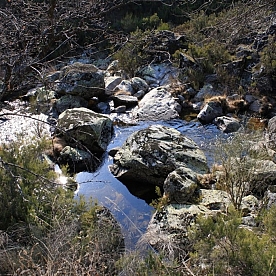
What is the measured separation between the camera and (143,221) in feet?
15.8

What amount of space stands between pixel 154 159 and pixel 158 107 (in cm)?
333

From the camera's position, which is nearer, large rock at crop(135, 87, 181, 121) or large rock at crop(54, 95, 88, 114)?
large rock at crop(135, 87, 181, 121)

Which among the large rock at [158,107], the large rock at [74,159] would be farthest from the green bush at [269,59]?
the large rock at [74,159]

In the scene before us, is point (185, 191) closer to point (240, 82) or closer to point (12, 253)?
point (12, 253)

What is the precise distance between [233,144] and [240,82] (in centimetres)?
527

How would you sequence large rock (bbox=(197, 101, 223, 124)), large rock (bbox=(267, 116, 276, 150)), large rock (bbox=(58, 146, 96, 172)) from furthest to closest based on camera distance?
1. large rock (bbox=(197, 101, 223, 124))
2. large rock (bbox=(58, 146, 96, 172))
3. large rock (bbox=(267, 116, 276, 150))

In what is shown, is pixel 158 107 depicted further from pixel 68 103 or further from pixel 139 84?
pixel 68 103

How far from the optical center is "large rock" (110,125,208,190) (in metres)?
5.54

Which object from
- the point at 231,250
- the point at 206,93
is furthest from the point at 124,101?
the point at 231,250

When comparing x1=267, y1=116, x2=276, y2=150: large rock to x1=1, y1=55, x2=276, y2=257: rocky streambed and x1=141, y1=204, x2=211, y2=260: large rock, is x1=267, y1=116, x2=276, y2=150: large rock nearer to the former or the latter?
x1=1, y1=55, x2=276, y2=257: rocky streambed

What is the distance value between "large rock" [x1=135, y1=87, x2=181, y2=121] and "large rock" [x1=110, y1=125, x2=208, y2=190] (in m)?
2.43

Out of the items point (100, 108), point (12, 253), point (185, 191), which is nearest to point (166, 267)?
point (12, 253)

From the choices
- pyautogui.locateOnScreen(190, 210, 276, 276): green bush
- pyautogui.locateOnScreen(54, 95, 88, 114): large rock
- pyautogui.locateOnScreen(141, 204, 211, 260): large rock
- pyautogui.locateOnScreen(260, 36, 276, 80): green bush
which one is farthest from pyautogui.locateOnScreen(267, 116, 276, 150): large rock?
pyautogui.locateOnScreen(54, 95, 88, 114): large rock

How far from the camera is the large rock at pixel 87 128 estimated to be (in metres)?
6.75
